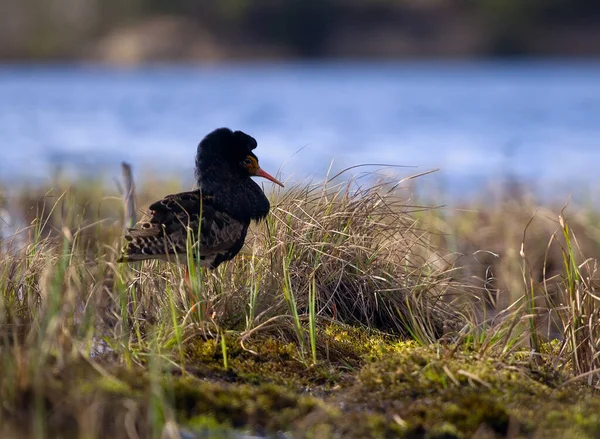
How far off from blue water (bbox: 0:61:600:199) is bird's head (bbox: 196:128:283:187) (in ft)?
6.28

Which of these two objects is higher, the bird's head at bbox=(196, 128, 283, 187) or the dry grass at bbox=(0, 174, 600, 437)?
the bird's head at bbox=(196, 128, 283, 187)

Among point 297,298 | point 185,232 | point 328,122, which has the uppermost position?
point 185,232

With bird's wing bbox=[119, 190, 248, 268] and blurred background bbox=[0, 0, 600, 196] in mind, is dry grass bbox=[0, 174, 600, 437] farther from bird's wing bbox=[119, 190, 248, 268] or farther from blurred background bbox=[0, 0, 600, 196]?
blurred background bbox=[0, 0, 600, 196]

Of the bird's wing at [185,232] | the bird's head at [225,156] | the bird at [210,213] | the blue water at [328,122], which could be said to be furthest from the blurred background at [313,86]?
the bird's wing at [185,232]

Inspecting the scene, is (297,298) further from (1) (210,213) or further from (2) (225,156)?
(2) (225,156)

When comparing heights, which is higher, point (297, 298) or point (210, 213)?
point (210, 213)

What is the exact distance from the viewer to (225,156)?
5.21 m

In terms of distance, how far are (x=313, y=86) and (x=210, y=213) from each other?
33457 mm

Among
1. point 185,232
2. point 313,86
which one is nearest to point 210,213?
point 185,232

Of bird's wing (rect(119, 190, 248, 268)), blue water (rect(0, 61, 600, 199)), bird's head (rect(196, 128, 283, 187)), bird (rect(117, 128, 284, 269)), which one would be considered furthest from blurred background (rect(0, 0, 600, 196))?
bird's wing (rect(119, 190, 248, 268))

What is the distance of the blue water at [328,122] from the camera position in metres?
16.2

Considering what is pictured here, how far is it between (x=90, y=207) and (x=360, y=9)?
44.5 metres

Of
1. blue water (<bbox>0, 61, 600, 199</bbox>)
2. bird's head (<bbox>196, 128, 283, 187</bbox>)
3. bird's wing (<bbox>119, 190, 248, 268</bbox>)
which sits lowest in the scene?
blue water (<bbox>0, 61, 600, 199</bbox>)

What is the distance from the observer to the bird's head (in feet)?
16.8
